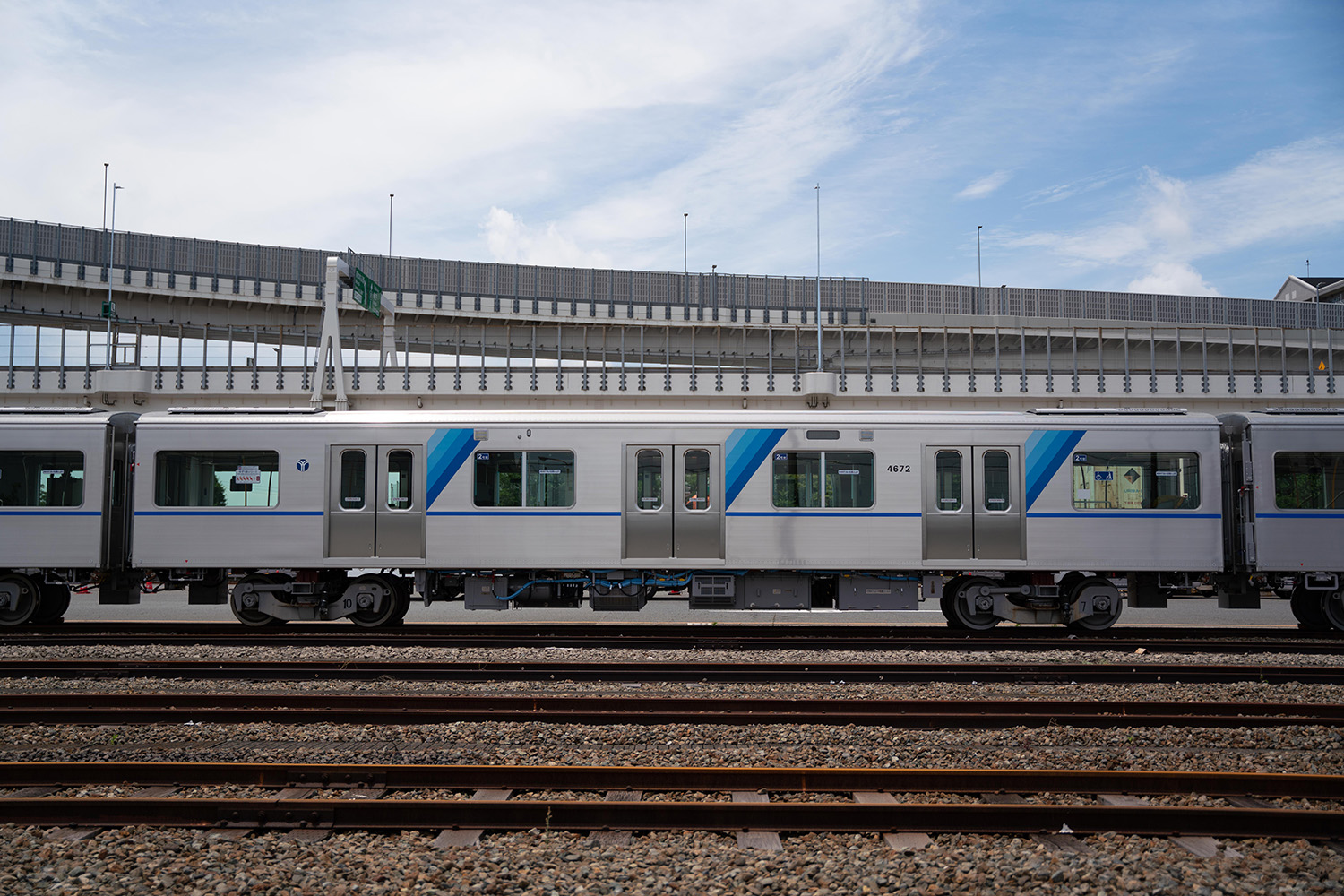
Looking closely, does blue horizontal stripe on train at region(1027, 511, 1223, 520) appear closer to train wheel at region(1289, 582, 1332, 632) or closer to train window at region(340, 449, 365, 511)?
train wheel at region(1289, 582, 1332, 632)

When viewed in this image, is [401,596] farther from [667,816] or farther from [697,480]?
[667,816]

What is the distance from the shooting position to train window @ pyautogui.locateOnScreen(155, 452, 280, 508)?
1468 cm

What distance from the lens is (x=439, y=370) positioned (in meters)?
31.8

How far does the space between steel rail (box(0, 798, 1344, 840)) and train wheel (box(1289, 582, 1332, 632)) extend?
1089 cm

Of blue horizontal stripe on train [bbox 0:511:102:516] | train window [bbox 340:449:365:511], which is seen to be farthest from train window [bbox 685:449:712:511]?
blue horizontal stripe on train [bbox 0:511:102:516]

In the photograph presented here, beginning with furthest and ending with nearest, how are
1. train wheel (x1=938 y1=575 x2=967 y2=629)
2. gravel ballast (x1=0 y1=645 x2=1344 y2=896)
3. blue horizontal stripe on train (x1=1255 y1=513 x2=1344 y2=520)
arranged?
1. train wheel (x1=938 y1=575 x2=967 y2=629)
2. blue horizontal stripe on train (x1=1255 y1=513 x2=1344 y2=520)
3. gravel ballast (x1=0 y1=645 x2=1344 y2=896)

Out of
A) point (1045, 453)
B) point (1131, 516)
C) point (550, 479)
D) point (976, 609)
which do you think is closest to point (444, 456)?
point (550, 479)

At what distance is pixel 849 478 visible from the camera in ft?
47.1

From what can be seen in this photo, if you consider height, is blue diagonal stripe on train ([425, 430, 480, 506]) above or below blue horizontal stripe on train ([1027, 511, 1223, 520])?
above

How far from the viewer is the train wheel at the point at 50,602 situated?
15.4m

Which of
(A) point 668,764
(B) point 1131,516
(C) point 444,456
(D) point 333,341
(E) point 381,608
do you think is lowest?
(A) point 668,764

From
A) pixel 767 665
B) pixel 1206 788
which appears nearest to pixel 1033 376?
pixel 767 665

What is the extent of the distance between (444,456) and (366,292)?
15153 millimetres

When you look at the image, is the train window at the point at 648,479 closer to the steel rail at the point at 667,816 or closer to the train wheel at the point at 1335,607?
the steel rail at the point at 667,816
